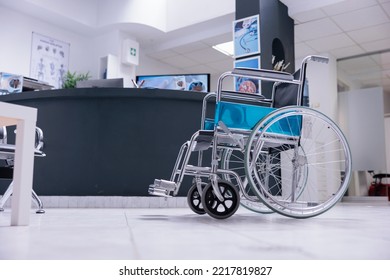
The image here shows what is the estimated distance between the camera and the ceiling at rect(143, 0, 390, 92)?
16.5 feet

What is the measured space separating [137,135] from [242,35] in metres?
2.19

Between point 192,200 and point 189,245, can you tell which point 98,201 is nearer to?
point 192,200

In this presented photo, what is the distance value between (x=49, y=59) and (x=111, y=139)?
10.7 feet

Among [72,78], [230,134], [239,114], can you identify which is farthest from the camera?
[72,78]

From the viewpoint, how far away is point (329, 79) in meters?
6.36

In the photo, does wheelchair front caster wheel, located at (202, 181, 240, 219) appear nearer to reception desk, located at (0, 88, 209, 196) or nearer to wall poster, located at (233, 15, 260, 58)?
reception desk, located at (0, 88, 209, 196)

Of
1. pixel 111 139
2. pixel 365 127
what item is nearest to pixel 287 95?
pixel 111 139

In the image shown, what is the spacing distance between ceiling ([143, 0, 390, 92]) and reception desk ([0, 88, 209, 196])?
284 cm

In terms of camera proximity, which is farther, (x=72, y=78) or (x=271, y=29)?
(x=72, y=78)

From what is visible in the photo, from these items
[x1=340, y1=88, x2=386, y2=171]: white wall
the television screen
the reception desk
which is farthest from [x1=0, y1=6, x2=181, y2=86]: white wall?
[x1=340, y1=88, x2=386, y2=171]: white wall

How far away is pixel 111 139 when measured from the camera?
3250 mm

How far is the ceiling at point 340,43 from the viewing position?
5023 mm

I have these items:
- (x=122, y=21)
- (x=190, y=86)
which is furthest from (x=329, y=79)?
(x=122, y=21)
